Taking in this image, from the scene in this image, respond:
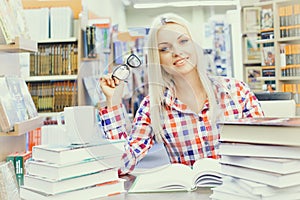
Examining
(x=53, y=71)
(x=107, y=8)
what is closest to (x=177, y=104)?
(x=53, y=71)

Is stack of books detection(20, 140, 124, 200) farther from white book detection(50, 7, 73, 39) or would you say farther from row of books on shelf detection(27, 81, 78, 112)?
white book detection(50, 7, 73, 39)

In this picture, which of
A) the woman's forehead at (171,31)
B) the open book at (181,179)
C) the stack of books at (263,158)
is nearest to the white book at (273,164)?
the stack of books at (263,158)

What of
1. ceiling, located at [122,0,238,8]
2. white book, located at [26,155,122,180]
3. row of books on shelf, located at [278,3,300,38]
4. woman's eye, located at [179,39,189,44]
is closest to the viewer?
white book, located at [26,155,122,180]

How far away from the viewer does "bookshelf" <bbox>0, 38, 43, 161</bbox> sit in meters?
1.54

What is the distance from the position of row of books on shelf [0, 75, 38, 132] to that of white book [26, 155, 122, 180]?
51 cm

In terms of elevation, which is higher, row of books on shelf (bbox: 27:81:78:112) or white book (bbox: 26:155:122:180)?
row of books on shelf (bbox: 27:81:78:112)

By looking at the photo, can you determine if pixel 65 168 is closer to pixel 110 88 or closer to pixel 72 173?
pixel 72 173

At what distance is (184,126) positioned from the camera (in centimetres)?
139

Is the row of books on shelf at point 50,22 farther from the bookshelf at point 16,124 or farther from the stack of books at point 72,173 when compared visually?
the stack of books at point 72,173

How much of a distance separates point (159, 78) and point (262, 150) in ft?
1.88

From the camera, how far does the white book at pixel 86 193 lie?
3.11ft

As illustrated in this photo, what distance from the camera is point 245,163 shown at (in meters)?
0.84

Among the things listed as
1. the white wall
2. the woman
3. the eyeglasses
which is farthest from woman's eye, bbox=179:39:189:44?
the white wall

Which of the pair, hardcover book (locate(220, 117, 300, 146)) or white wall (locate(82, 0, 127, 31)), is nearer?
hardcover book (locate(220, 117, 300, 146))
